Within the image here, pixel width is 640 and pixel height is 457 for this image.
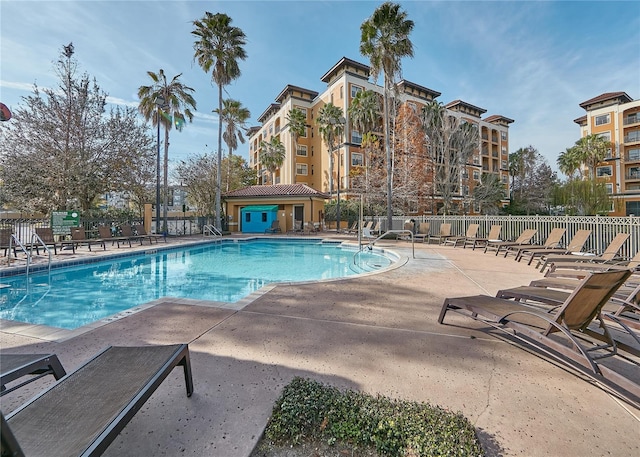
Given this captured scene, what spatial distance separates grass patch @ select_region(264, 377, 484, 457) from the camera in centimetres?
168

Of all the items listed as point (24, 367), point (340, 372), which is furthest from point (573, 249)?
point (24, 367)

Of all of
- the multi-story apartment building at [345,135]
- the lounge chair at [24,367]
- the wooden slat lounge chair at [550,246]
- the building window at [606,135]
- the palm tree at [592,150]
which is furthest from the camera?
the building window at [606,135]

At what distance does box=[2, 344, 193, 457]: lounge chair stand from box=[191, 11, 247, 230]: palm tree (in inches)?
865

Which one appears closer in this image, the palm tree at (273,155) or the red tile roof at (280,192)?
the red tile roof at (280,192)

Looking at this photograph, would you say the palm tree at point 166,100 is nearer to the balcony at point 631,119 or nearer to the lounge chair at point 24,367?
the lounge chair at point 24,367

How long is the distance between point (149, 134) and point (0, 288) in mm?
14753

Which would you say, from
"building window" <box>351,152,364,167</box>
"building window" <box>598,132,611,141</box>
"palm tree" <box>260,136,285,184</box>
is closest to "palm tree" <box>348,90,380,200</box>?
"building window" <box>351,152,364,167</box>

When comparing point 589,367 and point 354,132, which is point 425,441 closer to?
point 589,367

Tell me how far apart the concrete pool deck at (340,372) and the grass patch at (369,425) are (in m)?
0.22

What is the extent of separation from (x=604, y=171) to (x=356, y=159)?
129 ft

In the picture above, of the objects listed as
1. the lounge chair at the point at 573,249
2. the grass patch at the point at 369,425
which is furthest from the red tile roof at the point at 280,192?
the grass patch at the point at 369,425

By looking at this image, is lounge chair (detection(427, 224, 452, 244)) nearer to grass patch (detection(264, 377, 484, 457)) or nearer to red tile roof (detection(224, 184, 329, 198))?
red tile roof (detection(224, 184, 329, 198))

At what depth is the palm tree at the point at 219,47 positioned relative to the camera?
62.6 feet

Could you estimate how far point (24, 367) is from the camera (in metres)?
1.90
